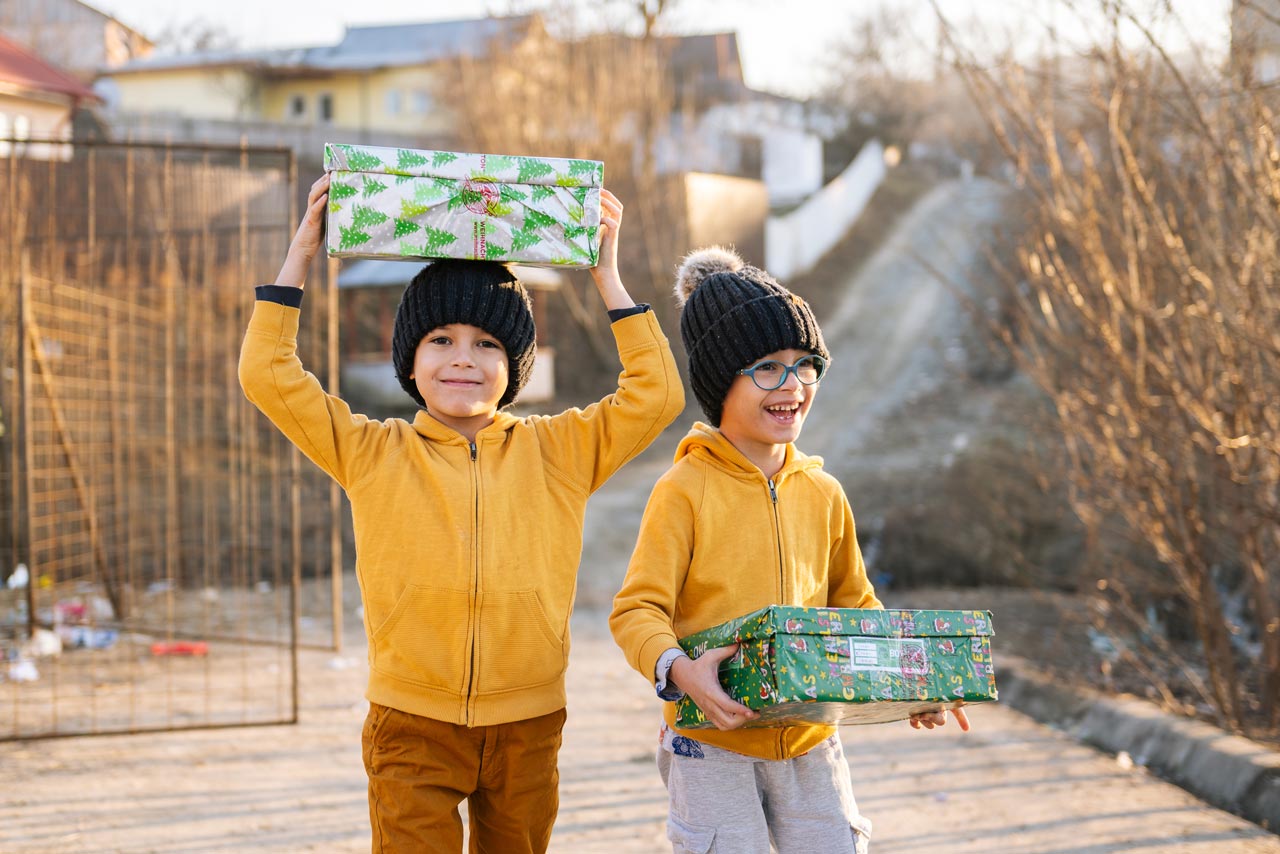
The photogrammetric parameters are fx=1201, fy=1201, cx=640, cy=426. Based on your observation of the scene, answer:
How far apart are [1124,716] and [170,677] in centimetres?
490

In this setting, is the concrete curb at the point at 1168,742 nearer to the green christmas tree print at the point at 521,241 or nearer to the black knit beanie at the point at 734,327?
the black knit beanie at the point at 734,327

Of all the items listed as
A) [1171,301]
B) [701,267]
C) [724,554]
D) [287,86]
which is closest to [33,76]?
[287,86]


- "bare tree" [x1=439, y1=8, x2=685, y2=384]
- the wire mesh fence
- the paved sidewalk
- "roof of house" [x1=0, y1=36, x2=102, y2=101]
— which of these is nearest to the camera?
the paved sidewalk

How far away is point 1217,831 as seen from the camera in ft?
14.0

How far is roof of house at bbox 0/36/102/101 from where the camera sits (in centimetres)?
2125

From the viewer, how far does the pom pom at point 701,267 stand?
3025mm

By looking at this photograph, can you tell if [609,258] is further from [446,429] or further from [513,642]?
[513,642]

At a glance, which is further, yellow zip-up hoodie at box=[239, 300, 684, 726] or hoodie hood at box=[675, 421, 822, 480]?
hoodie hood at box=[675, 421, 822, 480]

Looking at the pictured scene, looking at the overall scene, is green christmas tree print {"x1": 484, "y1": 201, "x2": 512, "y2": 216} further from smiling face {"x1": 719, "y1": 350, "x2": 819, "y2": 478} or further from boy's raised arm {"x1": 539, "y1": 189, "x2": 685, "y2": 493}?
smiling face {"x1": 719, "y1": 350, "x2": 819, "y2": 478}

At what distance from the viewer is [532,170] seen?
262cm

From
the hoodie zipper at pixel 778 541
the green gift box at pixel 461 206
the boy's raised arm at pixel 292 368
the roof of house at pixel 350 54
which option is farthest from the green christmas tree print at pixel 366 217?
the roof of house at pixel 350 54

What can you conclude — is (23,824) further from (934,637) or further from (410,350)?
(934,637)

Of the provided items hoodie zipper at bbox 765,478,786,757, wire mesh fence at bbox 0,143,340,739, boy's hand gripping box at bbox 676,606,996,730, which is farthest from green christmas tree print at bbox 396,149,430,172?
wire mesh fence at bbox 0,143,340,739

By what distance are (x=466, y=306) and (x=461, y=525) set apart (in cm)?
49
